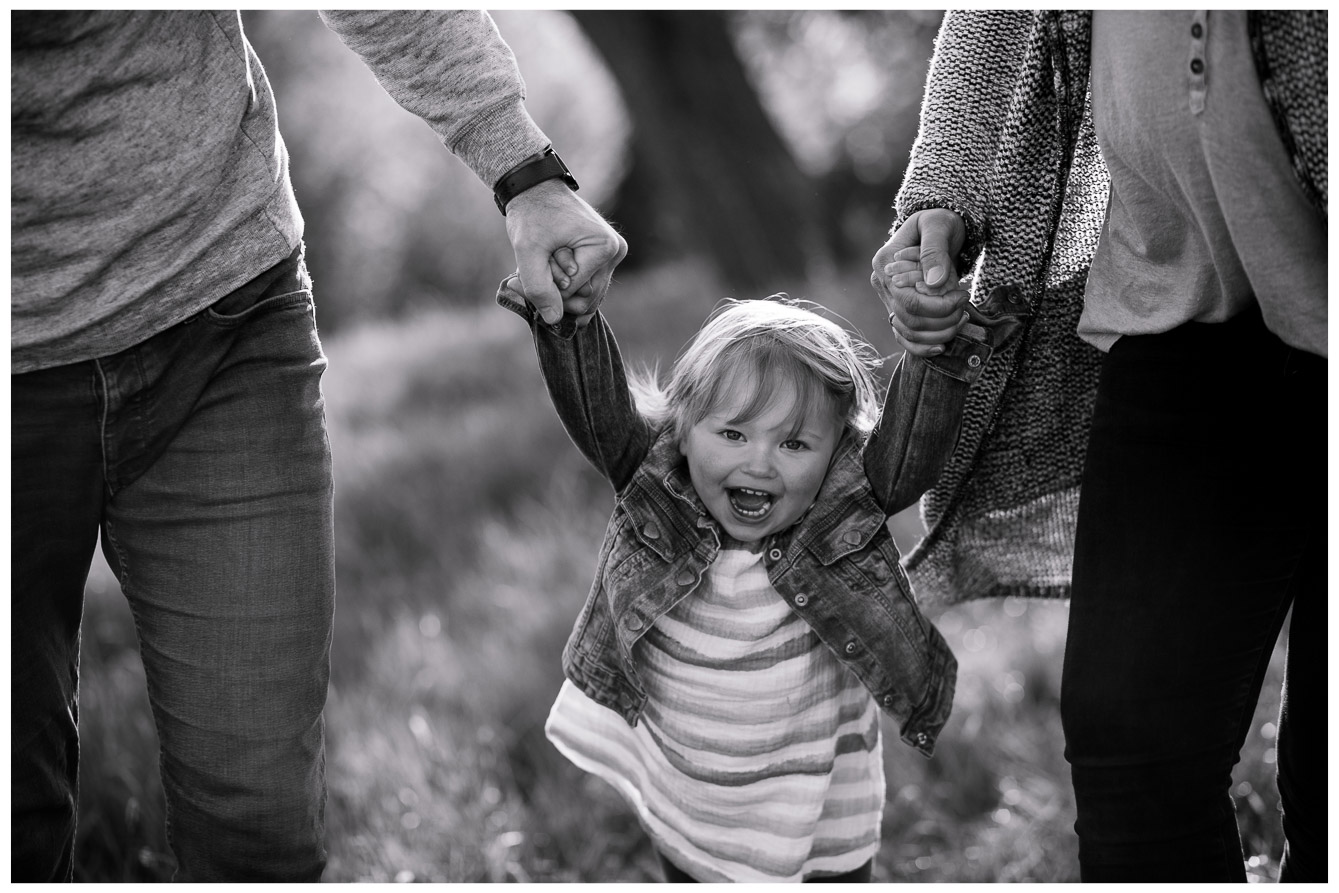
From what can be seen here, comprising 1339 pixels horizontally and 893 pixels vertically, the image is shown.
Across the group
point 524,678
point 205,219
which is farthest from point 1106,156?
point 524,678

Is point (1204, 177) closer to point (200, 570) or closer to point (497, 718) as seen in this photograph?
point (200, 570)

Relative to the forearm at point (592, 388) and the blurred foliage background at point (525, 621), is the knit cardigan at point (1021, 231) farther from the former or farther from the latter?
the blurred foliage background at point (525, 621)

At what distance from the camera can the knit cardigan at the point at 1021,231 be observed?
74.2 inches

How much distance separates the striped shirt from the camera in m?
2.07

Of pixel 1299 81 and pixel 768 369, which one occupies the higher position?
pixel 1299 81

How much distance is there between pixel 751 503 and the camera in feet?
6.57

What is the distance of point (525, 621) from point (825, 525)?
190 centimetres

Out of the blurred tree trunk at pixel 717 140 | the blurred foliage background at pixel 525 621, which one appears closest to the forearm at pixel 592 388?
the blurred foliage background at pixel 525 621

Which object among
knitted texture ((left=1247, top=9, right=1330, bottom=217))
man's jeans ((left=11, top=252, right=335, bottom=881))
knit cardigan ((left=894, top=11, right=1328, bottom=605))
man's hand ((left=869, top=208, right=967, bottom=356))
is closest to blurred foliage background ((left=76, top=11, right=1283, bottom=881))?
knit cardigan ((left=894, top=11, right=1328, bottom=605))

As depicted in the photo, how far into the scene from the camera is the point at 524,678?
349cm

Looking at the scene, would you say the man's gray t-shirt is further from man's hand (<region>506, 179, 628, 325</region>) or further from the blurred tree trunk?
the blurred tree trunk

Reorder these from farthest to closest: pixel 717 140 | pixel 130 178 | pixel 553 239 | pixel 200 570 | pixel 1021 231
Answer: pixel 717 140 → pixel 1021 231 → pixel 553 239 → pixel 200 570 → pixel 130 178

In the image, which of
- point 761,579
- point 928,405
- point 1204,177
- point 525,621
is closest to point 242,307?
point 761,579

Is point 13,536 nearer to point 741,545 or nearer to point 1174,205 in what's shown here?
point 741,545
